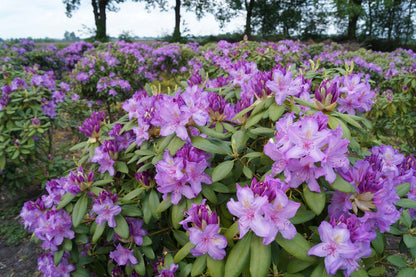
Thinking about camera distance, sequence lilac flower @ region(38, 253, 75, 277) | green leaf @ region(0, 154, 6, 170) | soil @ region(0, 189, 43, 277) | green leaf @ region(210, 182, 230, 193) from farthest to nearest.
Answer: green leaf @ region(0, 154, 6, 170)
soil @ region(0, 189, 43, 277)
lilac flower @ region(38, 253, 75, 277)
green leaf @ region(210, 182, 230, 193)

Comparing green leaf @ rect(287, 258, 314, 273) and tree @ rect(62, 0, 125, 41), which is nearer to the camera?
green leaf @ rect(287, 258, 314, 273)

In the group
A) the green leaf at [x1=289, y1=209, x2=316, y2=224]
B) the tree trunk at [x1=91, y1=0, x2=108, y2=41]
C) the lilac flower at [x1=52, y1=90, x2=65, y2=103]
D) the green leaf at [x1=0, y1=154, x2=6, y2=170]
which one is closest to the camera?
the green leaf at [x1=289, y1=209, x2=316, y2=224]

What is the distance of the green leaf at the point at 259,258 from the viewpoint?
2.64ft

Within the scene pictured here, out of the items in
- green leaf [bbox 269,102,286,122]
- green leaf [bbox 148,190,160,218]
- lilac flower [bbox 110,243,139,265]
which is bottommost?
lilac flower [bbox 110,243,139,265]

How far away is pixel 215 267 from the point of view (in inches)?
36.4

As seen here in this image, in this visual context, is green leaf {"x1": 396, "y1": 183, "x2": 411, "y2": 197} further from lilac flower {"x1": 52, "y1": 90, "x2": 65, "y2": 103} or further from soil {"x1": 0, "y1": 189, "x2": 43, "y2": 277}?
lilac flower {"x1": 52, "y1": 90, "x2": 65, "y2": 103}

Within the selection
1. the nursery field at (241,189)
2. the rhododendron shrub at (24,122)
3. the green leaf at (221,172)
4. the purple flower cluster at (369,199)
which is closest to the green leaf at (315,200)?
the nursery field at (241,189)

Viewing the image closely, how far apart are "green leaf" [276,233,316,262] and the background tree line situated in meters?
19.1

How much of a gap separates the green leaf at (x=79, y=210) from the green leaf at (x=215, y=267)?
689 millimetres

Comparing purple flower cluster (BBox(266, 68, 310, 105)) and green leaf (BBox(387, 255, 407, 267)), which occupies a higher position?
purple flower cluster (BBox(266, 68, 310, 105))

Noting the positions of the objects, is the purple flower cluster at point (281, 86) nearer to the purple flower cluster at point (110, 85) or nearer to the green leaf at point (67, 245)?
the green leaf at point (67, 245)

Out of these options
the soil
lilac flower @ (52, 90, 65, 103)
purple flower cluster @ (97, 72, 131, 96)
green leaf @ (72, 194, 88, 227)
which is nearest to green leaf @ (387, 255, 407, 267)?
green leaf @ (72, 194, 88, 227)

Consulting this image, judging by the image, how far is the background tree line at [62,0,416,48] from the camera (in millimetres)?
18938

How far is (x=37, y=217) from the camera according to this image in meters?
1.48
